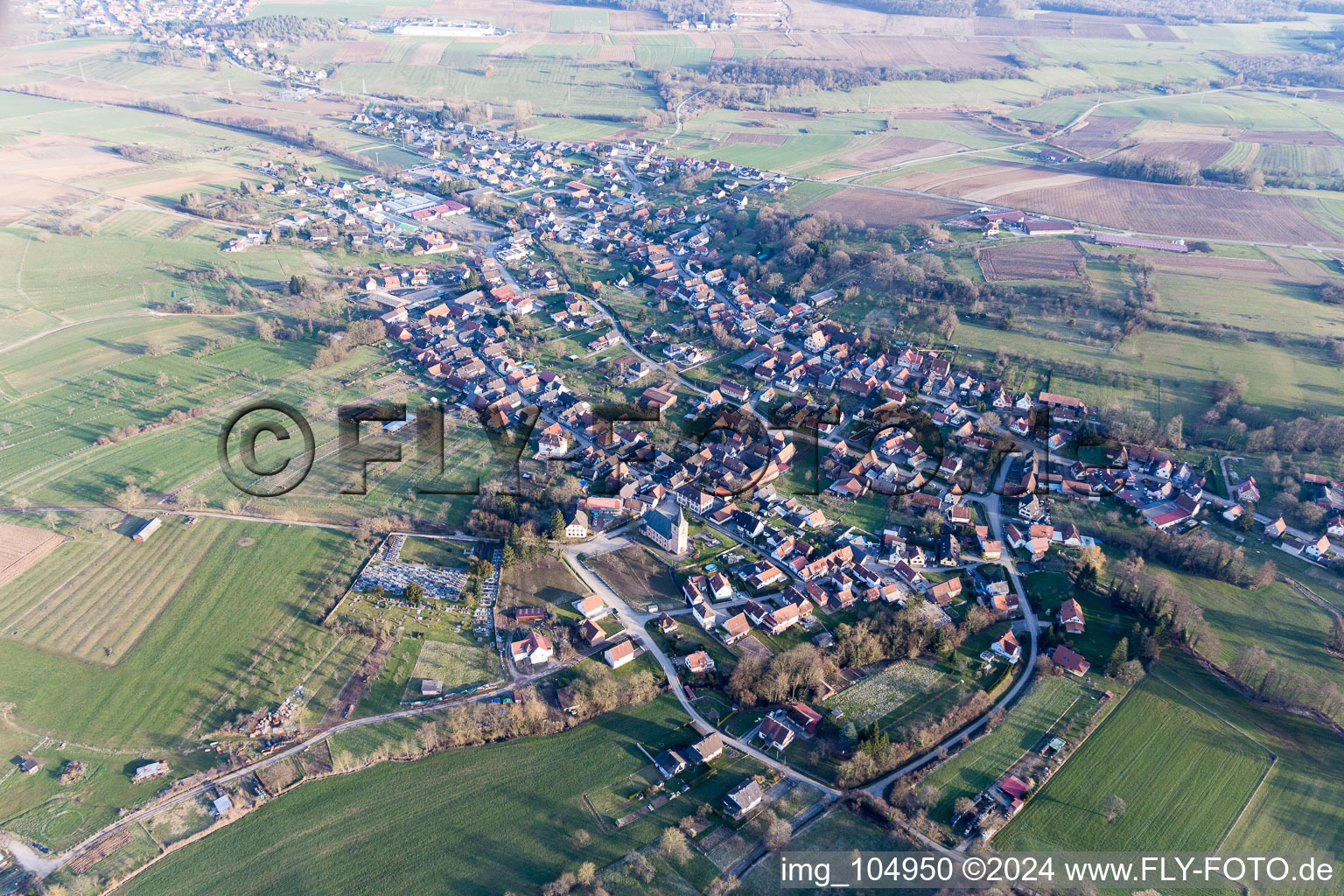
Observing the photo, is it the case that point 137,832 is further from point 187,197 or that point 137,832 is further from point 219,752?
point 187,197

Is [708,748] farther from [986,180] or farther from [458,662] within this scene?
[986,180]

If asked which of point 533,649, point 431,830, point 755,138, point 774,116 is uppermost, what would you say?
point 774,116

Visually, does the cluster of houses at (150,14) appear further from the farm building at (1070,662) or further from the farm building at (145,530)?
the farm building at (1070,662)

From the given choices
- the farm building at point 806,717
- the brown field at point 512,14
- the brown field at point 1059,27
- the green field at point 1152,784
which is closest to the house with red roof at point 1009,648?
the green field at point 1152,784

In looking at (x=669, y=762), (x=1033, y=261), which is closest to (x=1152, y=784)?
(x=669, y=762)

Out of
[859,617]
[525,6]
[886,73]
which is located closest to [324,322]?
[859,617]
